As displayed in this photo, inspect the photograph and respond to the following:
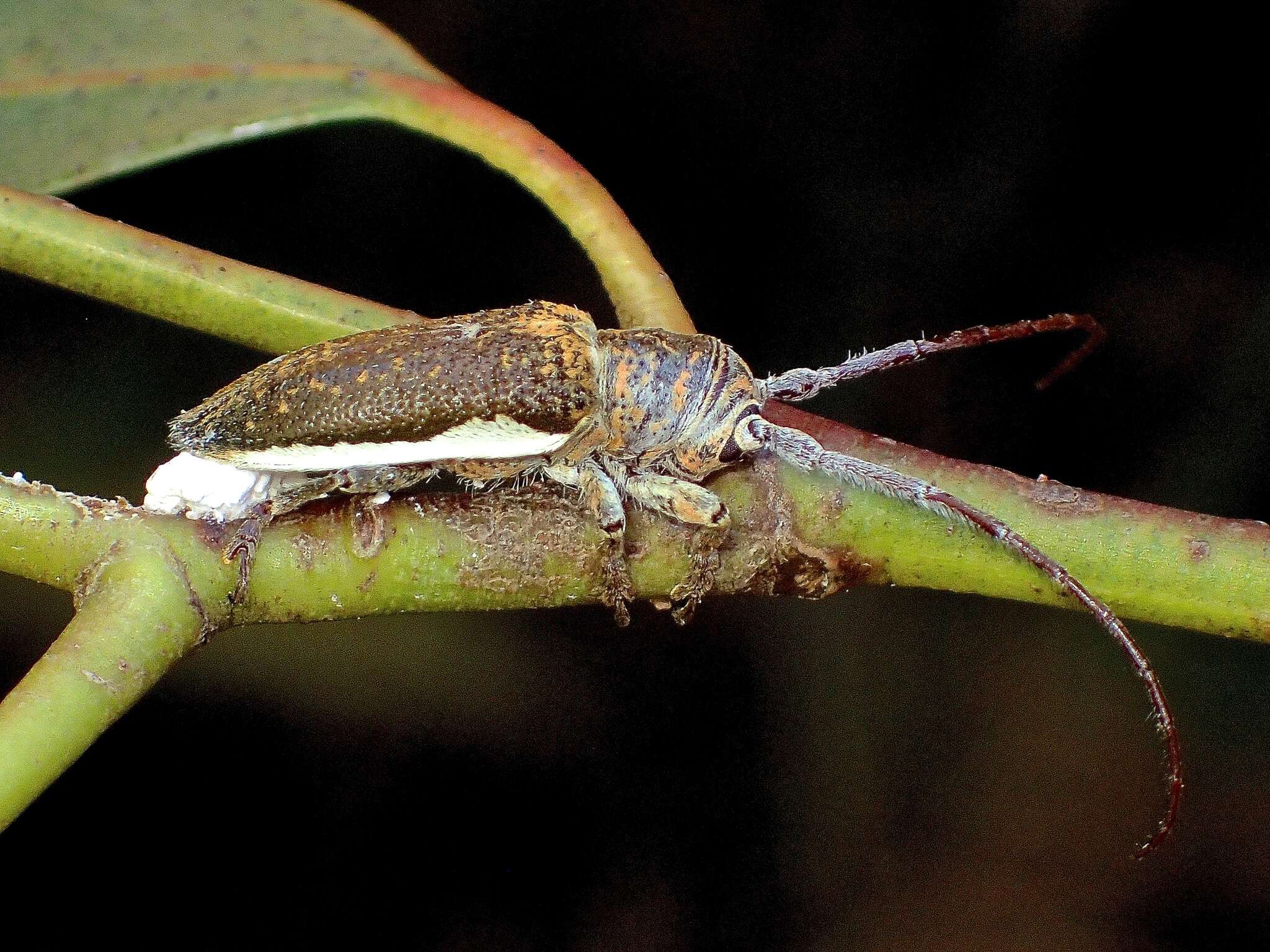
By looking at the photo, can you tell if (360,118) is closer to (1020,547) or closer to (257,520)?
(257,520)

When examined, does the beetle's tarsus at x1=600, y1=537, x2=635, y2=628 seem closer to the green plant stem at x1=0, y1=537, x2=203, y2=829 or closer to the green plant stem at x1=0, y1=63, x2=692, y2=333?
the green plant stem at x1=0, y1=63, x2=692, y2=333

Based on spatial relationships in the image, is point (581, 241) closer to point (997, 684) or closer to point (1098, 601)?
point (1098, 601)

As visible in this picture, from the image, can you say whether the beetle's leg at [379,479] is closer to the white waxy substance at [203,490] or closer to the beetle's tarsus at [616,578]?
the white waxy substance at [203,490]

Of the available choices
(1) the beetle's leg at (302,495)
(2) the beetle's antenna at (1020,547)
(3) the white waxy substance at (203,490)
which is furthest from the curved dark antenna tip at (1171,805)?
(3) the white waxy substance at (203,490)

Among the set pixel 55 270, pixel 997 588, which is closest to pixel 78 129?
pixel 55 270

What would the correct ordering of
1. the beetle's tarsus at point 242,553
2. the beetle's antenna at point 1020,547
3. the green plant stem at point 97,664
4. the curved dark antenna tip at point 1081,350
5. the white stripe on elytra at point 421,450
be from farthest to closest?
the curved dark antenna tip at point 1081,350
the white stripe on elytra at point 421,450
the beetle's antenna at point 1020,547
the beetle's tarsus at point 242,553
the green plant stem at point 97,664

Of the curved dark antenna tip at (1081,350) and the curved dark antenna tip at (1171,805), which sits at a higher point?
the curved dark antenna tip at (1081,350)

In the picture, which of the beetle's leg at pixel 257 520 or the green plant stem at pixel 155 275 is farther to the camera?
the green plant stem at pixel 155 275
